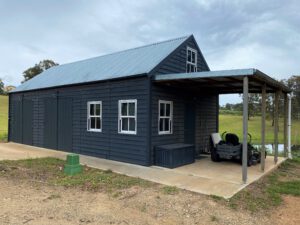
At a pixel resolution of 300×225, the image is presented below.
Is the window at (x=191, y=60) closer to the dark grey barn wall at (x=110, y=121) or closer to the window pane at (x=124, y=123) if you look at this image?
the dark grey barn wall at (x=110, y=121)

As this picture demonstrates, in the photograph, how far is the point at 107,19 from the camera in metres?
13.7

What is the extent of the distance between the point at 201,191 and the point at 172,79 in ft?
11.9

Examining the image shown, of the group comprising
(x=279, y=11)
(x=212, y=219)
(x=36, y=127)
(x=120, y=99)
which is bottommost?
(x=212, y=219)

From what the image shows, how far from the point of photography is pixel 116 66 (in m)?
11.8

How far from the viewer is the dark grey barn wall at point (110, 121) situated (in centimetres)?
958

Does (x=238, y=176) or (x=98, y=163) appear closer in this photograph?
(x=238, y=176)

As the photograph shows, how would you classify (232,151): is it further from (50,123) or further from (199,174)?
(50,123)

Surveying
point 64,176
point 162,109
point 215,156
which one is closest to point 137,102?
point 162,109

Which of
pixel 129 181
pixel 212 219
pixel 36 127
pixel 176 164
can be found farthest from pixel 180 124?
pixel 36 127

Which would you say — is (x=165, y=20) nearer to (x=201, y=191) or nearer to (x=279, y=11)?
(x=279, y=11)

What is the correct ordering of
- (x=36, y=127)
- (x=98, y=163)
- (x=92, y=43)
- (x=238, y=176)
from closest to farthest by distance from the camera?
(x=238, y=176) < (x=98, y=163) < (x=36, y=127) < (x=92, y=43)

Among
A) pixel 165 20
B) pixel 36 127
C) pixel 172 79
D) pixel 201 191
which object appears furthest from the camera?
pixel 36 127

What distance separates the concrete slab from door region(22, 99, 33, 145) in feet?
13.9

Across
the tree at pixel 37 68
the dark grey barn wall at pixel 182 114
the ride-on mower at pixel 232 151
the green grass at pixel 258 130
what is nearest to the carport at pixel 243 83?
the dark grey barn wall at pixel 182 114
